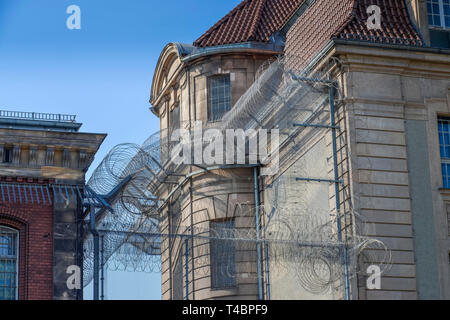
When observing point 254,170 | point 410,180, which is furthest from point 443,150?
point 254,170

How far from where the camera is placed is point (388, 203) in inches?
1310

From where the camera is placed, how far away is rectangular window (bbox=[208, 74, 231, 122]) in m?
42.7

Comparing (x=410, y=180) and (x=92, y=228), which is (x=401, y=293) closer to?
(x=410, y=180)

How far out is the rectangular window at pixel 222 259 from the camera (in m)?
38.0

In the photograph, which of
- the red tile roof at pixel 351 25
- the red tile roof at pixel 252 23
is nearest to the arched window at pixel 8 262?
the red tile roof at pixel 351 25

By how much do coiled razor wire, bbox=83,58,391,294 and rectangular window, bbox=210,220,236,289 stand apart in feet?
0.16

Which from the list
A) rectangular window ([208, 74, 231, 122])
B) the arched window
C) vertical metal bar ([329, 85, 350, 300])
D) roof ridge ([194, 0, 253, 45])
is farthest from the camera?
roof ridge ([194, 0, 253, 45])

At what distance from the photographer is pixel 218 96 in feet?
141

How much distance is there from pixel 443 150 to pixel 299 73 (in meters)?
5.55

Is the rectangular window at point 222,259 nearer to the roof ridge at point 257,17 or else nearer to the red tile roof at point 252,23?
the red tile roof at point 252,23

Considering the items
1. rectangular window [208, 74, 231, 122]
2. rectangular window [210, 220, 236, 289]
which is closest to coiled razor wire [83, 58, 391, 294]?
rectangular window [210, 220, 236, 289]

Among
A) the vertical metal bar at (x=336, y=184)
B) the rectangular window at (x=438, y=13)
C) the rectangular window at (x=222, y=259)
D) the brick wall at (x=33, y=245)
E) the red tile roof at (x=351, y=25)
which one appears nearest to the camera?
the brick wall at (x=33, y=245)

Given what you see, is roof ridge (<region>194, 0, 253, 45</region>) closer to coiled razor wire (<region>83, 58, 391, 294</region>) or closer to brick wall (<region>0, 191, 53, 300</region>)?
coiled razor wire (<region>83, 58, 391, 294</region>)

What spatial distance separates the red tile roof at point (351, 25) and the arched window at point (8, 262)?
11.5m
